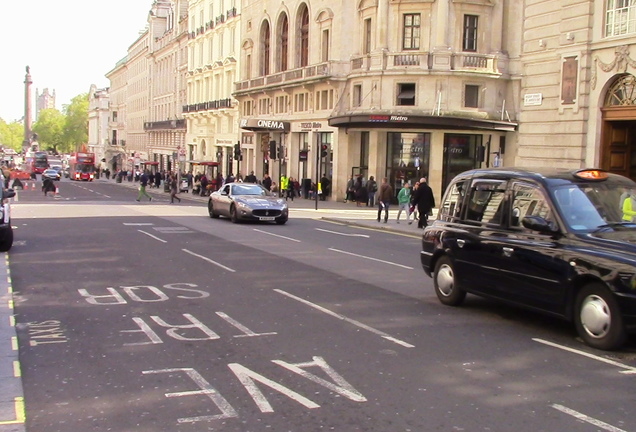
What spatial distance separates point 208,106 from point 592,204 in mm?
67665

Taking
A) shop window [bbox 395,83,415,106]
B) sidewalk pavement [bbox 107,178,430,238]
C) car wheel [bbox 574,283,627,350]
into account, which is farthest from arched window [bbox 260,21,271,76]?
car wheel [bbox 574,283,627,350]

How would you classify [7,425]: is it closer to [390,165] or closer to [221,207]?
[221,207]

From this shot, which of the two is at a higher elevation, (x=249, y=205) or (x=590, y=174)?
(x=590, y=174)

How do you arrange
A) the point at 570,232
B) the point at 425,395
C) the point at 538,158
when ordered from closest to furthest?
the point at 425,395, the point at 570,232, the point at 538,158

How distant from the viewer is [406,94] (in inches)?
1698

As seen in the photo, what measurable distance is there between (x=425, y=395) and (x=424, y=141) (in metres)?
37.6

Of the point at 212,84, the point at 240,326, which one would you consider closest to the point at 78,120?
the point at 212,84

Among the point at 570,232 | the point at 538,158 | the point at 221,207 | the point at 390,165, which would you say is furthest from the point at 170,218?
the point at 570,232

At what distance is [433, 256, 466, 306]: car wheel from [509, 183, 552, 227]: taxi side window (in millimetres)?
1436

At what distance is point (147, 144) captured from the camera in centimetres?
10881

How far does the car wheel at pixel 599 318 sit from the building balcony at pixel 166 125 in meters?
81.2

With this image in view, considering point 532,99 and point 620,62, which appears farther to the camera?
point 532,99

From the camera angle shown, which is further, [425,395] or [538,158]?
[538,158]

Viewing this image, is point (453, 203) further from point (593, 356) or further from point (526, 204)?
point (593, 356)
